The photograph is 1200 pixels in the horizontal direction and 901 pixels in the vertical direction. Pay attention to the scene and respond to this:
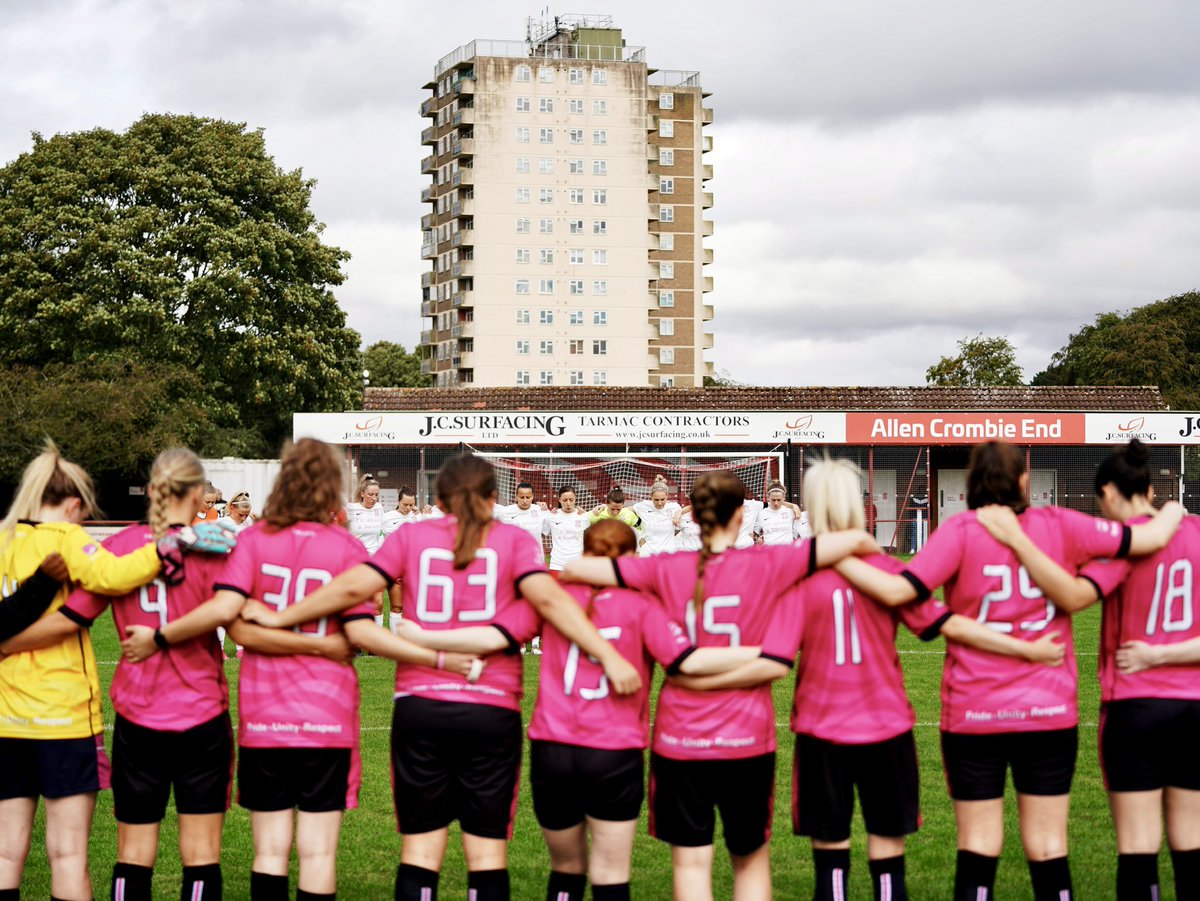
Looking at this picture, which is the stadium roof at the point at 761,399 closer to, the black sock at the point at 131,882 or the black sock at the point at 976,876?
the black sock at the point at 131,882

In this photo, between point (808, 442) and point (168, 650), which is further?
point (808, 442)

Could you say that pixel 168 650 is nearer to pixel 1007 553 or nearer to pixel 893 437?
pixel 1007 553

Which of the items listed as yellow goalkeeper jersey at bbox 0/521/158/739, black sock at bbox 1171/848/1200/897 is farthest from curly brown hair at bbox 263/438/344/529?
black sock at bbox 1171/848/1200/897

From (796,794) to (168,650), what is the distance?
250cm

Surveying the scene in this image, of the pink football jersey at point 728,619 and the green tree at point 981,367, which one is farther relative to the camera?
the green tree at point 981,367

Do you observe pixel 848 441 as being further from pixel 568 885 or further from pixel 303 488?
pixel 303 488

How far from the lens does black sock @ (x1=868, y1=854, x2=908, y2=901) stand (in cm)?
529

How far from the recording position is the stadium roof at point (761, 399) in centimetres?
4597

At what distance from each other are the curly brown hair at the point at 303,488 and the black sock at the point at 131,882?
1.47m

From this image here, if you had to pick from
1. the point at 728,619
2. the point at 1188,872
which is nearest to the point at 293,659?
the point at 728,619

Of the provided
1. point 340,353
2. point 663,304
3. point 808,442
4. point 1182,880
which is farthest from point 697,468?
point 663,304

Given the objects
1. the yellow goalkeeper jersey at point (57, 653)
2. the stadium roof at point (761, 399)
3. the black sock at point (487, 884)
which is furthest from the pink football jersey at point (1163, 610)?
the stadium roof at point (761, 399)

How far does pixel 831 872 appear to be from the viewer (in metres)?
5.32

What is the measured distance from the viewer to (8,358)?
42.9 m
